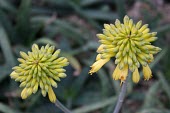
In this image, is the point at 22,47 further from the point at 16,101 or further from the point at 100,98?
the point at 100,98

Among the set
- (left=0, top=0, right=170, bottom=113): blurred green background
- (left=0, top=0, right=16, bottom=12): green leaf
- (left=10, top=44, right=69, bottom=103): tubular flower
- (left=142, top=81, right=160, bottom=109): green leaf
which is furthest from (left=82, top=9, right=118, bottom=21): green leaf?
(left=10, top=44, right=69, bottom=103): tubular flower

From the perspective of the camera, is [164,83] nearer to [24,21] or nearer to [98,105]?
[98,105]

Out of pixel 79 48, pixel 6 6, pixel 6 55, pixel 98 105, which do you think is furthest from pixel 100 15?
pixel 98 105

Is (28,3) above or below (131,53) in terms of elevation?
above

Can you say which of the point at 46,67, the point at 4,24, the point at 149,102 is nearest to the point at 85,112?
the point at 149,102

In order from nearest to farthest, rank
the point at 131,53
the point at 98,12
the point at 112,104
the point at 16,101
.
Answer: the point at 131,53
the point at 112,104
the point at 16,101
the point at 98,12

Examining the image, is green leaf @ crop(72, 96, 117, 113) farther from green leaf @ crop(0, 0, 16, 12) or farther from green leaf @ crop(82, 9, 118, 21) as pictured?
green leaf @ crop(0, 0, 16, 12)

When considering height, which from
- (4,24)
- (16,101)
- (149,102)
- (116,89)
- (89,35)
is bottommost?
(149,102)
